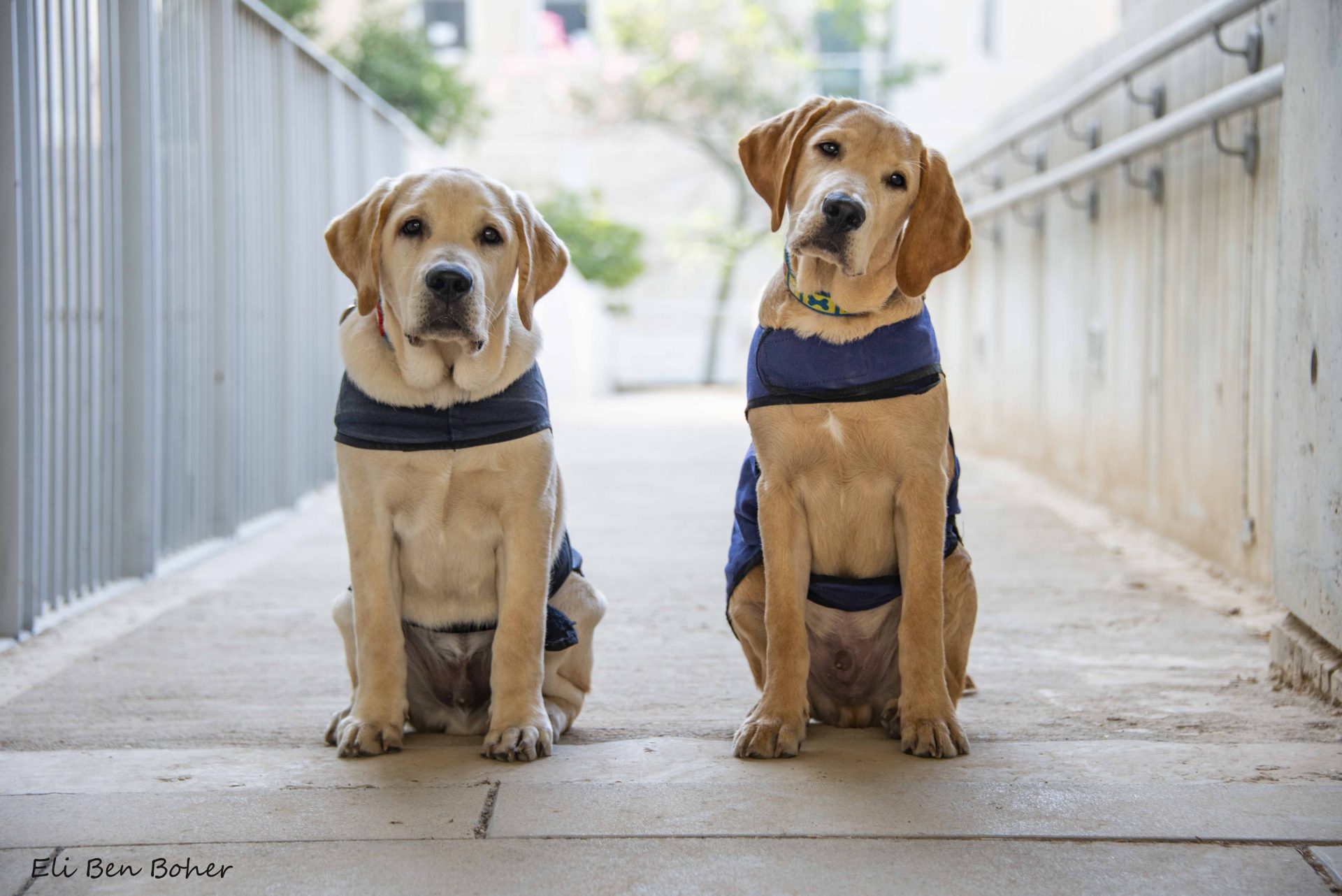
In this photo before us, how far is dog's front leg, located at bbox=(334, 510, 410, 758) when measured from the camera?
119 inches

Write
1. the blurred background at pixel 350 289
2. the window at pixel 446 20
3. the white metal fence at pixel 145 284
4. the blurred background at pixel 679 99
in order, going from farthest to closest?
the window at pixel 446 20 < the blurred background at pixel 679 99 < the white metal fence at pixel 145 284 < the blurred background at pixel 350 289

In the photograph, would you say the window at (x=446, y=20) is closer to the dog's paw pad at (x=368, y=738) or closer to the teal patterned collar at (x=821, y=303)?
the teal patterned collar at (x=821, y=303)

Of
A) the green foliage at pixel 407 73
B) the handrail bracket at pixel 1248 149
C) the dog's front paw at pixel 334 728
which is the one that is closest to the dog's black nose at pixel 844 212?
the dog's front paw at pixel 334 728

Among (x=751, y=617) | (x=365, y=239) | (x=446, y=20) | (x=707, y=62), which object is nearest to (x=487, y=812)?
(x=751, y=617)

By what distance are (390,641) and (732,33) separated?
1953 cm

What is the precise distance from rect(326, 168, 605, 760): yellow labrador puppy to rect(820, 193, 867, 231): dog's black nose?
0.72m

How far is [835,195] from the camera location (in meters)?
2.95

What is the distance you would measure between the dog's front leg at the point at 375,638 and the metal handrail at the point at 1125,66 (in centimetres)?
405

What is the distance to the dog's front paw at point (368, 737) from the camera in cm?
301

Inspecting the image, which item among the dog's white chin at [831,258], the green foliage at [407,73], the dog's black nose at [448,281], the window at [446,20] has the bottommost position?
the dog's black nose at [448,281]

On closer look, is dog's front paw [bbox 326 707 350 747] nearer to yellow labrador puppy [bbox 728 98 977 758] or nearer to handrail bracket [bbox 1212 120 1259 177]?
yellow labrador puppy [bbox 728 98 977 758]

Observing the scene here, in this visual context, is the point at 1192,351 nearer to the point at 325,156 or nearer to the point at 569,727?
the point at 569,727

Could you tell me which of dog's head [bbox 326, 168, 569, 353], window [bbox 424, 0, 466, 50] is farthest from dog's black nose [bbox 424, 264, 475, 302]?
window [bbox 424, 0, 466, 50]

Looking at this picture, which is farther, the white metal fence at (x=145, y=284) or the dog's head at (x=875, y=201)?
the white metal fence at (x=145, y=284)
